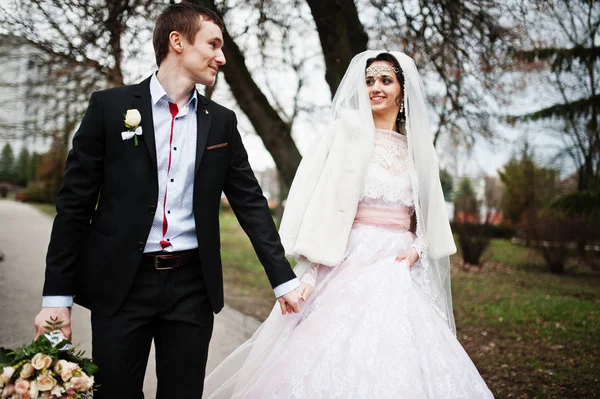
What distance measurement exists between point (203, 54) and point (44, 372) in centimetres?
143

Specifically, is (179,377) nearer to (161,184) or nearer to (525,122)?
(161,184)

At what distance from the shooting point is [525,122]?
1255cm

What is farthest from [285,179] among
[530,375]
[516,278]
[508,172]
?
[508,172]

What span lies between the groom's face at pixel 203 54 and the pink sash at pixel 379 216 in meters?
1.35

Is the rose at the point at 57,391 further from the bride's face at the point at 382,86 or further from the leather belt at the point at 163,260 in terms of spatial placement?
the bride's face at the point at 382,86

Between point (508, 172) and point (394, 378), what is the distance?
937 inches

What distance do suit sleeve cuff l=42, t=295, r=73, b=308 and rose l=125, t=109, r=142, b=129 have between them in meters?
0.76

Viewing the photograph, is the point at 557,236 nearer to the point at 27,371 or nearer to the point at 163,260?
the point at 163,260

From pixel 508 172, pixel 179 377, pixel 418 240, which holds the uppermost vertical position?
pixel 508 172

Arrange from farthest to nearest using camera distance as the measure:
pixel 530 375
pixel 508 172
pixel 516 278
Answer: pixel 508 172 → pixel 516 278 → pixel 530 375

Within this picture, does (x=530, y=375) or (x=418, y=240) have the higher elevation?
(x=418, y=240)

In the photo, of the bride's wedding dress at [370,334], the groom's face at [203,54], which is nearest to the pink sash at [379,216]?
the bride's wedding dress at [370,334]

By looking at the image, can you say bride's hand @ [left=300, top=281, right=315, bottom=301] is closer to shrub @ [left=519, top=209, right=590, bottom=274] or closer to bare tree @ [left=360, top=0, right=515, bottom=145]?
bare tree @ [left=360, top=0, right=515, bottom=145]

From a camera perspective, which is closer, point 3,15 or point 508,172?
point 3,15
